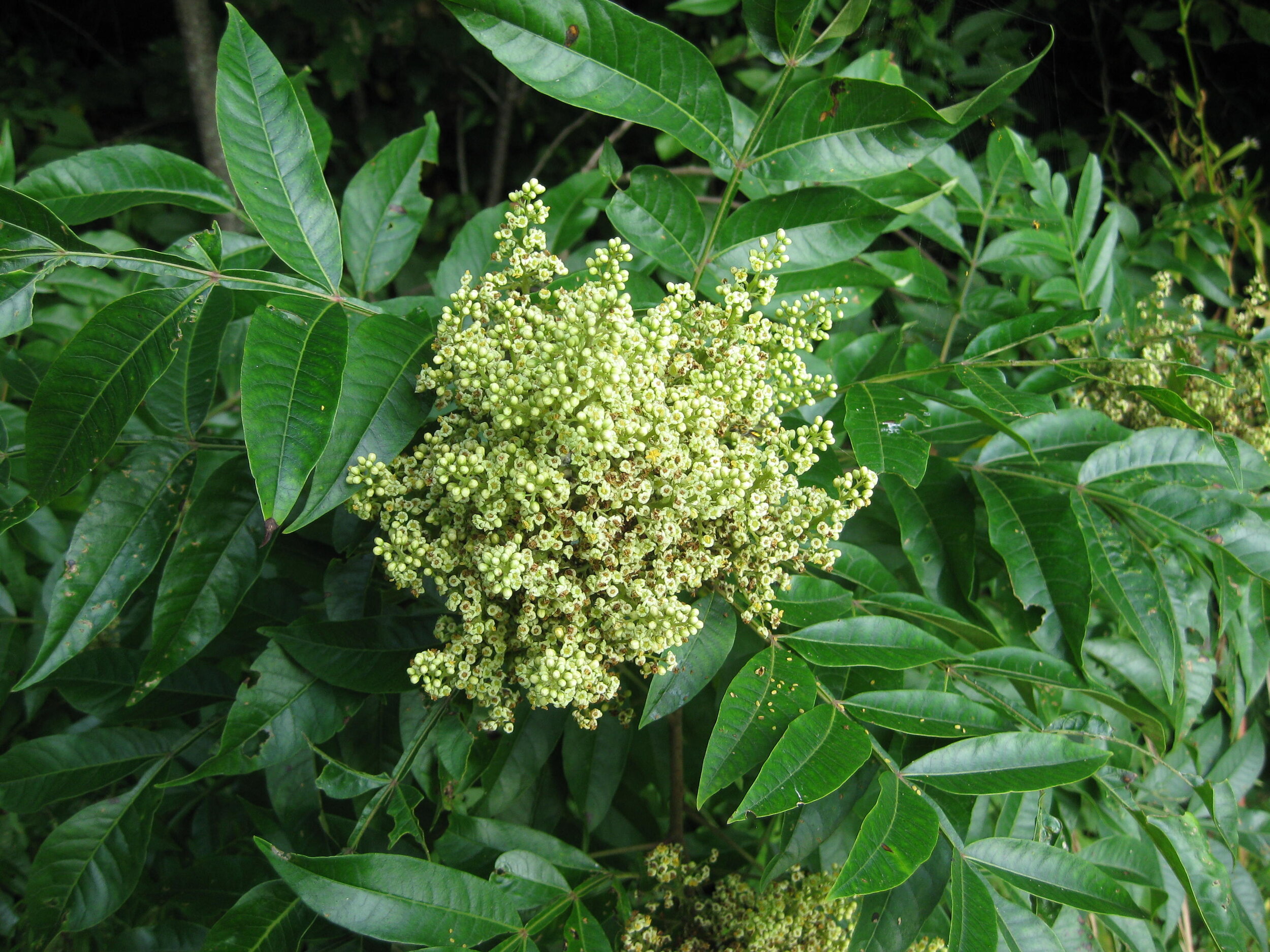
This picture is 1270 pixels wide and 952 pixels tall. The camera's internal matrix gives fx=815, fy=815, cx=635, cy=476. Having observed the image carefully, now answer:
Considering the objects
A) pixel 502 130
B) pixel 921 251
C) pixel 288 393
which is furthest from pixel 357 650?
pixel 502 130

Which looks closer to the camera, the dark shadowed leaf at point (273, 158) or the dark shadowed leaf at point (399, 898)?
the dark shadowed leaf at point (399, 898)

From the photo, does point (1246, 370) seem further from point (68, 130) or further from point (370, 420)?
point (68, 130)

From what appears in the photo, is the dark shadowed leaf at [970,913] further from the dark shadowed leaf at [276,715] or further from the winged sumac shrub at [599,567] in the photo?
the dark shadowed leaf at [276,715]

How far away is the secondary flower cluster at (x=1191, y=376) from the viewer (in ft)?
5.40

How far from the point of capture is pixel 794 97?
1.16 metres

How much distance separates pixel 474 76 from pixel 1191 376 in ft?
9.57

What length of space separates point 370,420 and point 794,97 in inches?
29.2

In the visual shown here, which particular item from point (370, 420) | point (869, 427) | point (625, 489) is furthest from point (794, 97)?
point (370, 420)

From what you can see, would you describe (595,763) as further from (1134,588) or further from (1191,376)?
Result: (1191,376)

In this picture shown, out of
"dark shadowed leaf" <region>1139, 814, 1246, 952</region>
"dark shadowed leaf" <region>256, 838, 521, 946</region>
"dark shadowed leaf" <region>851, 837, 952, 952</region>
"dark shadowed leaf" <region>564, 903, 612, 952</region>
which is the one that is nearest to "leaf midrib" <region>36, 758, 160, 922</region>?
"dark shadowed leaf" <region>256, 838, 521, 946</region>

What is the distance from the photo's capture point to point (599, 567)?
3.27ft

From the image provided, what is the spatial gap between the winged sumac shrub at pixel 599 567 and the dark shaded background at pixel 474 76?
1.69 meters

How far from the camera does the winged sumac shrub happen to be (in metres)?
0.97

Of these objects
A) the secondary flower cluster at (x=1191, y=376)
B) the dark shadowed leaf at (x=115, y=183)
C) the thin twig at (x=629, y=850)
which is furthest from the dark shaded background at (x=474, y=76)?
the thin twig at (x=629, y=850)
